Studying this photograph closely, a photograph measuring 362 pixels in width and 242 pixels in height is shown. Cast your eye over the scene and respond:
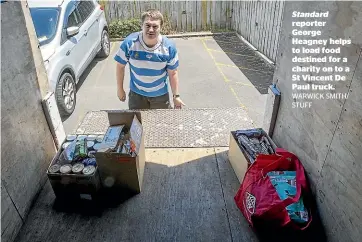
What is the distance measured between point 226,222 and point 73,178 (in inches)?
59.9

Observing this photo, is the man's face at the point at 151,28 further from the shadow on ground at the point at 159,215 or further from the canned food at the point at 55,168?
the canned food at the point at 55,168

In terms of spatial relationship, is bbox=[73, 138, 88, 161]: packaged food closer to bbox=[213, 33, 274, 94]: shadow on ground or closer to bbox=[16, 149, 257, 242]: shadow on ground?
bbox=[16, 149, 257, 242]: shadow on ground

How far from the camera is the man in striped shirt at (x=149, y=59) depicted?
3.49 meters

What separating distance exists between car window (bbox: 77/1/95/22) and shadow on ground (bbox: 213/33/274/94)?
14.2ft

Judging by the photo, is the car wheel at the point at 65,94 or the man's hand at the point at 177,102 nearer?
the man's hand at the point at 177,102

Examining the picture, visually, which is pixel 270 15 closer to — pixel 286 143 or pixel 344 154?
pixel 286 143

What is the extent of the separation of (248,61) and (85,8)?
15.8 ft

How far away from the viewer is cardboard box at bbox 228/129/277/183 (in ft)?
9.37

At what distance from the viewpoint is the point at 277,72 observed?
330cm

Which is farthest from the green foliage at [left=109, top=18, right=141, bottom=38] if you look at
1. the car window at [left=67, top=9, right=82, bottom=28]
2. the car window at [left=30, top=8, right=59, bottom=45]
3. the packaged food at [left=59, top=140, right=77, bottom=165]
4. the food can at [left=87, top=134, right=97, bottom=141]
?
the packaged food at [left=59, top=140, right=77, bottom=165]

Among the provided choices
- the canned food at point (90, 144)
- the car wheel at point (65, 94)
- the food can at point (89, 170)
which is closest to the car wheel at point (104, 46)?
the car wheel at point (65, 94)

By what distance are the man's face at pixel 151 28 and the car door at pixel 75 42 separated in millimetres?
2969

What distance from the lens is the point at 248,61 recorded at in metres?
8.48

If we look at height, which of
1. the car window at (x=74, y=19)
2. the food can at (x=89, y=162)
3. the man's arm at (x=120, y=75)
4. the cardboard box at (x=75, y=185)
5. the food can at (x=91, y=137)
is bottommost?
the cardboard box at (x=75, y=185)
